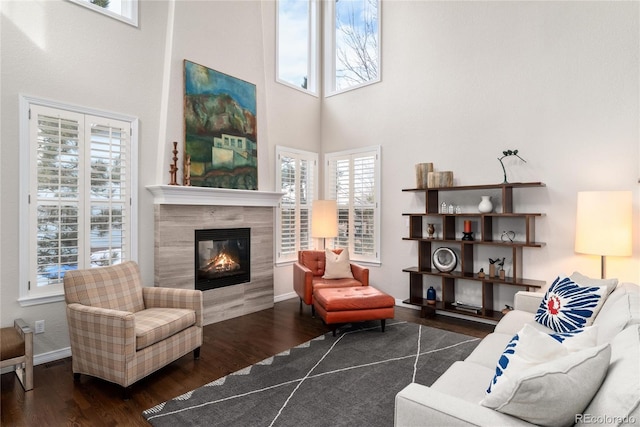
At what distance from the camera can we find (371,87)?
18.2 ft

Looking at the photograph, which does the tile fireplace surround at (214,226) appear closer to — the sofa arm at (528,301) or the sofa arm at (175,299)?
the sofa arm at (175,299)

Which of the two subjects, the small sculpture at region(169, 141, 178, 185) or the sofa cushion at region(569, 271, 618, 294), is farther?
the small sculpture at region(169, 141, 178, 185)

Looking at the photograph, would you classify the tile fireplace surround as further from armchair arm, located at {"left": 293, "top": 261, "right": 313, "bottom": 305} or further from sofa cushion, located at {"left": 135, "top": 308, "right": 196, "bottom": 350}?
sofa cushion, located at {"left": 135, "top": 308, "right": 196, "bottom": 350}

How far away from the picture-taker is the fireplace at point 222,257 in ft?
14.5

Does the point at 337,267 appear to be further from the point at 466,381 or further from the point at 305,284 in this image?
the point at 466,381

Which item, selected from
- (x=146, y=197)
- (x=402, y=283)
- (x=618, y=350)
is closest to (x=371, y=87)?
(x=402, y=283)

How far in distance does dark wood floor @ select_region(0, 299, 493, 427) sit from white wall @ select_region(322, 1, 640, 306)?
5.27 feet

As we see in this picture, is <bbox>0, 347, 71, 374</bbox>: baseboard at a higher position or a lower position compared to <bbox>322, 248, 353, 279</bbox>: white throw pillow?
lower

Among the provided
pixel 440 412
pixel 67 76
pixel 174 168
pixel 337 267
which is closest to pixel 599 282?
pixel 440 412

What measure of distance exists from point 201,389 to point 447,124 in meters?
4.23

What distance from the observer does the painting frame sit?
4.33 m

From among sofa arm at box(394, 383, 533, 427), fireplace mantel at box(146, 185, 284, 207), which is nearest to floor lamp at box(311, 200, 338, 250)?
fireplace mantel at box(146, 185, 284, 207)

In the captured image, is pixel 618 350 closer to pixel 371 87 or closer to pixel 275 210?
pixel 275 210

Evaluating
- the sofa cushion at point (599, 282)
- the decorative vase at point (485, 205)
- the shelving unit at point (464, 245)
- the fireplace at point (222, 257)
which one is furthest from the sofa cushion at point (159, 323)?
the decorative vase at point (485, 205)
